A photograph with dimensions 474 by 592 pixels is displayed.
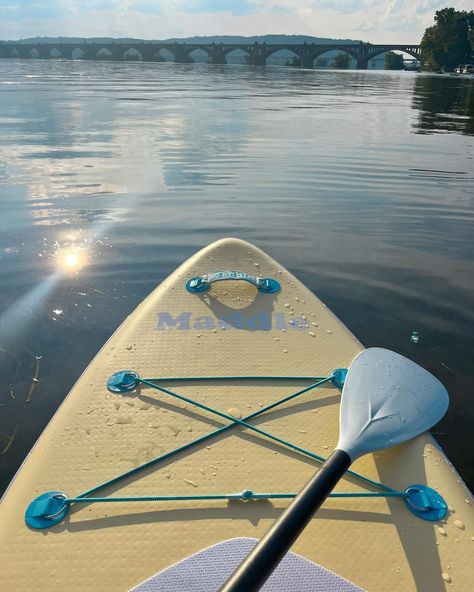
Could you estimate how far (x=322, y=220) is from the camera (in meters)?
7.64

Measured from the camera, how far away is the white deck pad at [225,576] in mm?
1828

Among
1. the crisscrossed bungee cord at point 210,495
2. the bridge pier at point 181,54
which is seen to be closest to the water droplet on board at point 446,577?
the crisscrossed bungee cord at point 210,495

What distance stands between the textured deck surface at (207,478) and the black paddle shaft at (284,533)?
361 millimetres

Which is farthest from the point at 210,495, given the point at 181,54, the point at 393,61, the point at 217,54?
the point at 393,61

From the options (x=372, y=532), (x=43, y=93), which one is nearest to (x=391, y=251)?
(x=372, y=532)

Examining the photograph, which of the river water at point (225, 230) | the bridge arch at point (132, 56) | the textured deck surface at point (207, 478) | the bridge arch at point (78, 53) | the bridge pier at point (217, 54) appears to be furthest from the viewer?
the bridge arch at point (132, 56)

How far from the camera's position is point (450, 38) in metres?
80.5

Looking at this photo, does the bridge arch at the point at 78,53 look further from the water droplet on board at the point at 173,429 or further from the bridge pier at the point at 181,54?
the water droplet on board at the point at 173,429

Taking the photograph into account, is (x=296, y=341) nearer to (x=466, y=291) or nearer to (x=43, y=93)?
(x=466, y=291)

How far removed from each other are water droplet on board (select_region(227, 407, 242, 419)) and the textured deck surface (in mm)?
30

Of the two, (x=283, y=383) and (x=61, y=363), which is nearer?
(x=283, y=383)

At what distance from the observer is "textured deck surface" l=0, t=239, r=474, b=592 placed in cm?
195

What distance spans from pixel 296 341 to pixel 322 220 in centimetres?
449

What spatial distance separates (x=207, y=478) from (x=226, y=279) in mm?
1890
